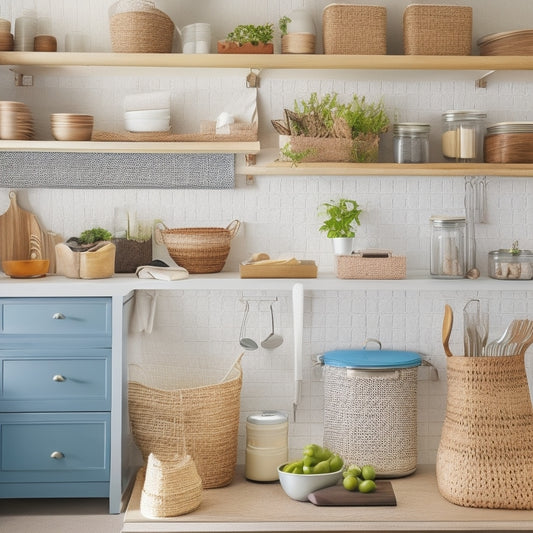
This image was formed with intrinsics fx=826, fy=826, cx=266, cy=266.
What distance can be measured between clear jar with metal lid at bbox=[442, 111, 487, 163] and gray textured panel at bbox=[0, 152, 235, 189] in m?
1.05

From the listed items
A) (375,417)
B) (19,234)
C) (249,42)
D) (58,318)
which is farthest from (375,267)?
(19,234)

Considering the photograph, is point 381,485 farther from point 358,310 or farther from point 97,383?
point 97,383

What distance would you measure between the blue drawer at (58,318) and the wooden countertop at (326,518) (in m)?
0.75

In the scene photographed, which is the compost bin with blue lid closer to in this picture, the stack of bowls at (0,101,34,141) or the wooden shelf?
the wooden shelf

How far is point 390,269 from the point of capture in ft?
12.4

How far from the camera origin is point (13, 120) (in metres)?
3.78

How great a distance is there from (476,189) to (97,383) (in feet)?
6.77

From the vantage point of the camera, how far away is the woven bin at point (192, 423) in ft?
12.2

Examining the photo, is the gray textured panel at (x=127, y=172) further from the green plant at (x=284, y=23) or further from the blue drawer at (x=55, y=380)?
the blue drawer at (x=55, y=380)

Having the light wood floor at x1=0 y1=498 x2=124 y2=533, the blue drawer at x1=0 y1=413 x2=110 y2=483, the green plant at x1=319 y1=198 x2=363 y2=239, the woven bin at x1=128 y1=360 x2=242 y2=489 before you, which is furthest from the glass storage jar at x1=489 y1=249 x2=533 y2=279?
the light wood floor at x1=0 y1=498 x2=124 y2=533

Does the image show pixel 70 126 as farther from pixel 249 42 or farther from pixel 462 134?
pixel 462 134

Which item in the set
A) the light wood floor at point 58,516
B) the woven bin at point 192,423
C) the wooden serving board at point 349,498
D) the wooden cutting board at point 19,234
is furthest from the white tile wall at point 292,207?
the light wood floor at point 58,516

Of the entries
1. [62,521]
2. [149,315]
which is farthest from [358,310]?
[62,521]

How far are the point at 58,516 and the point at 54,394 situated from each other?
55cm
